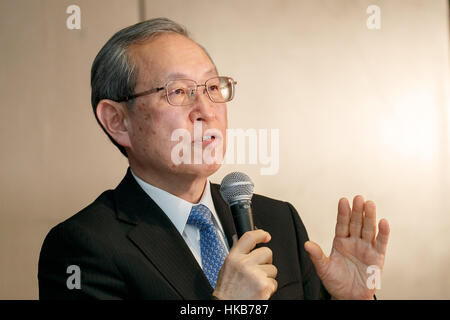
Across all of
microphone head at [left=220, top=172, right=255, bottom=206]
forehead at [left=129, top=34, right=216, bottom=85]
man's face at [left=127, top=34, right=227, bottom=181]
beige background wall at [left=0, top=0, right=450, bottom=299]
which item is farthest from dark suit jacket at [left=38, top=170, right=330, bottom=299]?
beige background wall at [left=0, top=0, right=450, bottom=299]

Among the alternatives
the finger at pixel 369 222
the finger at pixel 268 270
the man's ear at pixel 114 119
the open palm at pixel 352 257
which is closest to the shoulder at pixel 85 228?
the man's ear at pixel 114 119

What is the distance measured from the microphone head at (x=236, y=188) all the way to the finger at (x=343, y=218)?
10.8 inches

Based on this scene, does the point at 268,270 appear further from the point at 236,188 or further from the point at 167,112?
the point at 167,112

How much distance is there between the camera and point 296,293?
5.15ft

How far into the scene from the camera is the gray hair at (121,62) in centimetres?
160

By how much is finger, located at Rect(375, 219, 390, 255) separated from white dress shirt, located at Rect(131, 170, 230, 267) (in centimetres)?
45

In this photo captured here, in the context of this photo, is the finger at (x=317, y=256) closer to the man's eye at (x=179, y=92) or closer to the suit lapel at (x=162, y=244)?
the suit lapel at (x=162, y=244)

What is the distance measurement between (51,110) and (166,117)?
2.58 feet

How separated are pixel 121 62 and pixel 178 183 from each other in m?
0.43

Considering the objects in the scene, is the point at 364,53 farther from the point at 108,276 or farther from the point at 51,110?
the point at 108,276

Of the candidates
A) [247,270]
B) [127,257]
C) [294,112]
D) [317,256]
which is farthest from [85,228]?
[294,112]

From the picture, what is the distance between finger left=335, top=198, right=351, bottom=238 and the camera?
1.40 meters

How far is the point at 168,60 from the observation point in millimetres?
1556

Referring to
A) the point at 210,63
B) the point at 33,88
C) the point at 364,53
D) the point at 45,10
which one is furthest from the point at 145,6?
the point at 364,53
